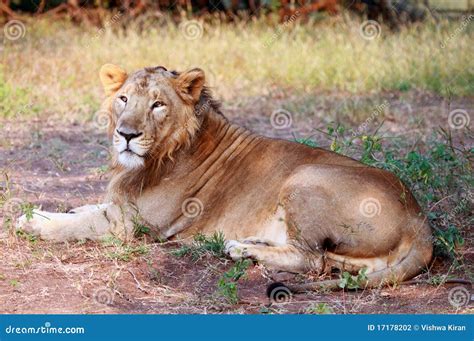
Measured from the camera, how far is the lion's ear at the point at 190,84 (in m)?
5.41

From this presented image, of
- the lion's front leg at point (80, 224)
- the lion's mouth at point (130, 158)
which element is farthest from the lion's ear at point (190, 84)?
the lion's front leg at point (80, 224)

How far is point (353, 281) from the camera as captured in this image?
4629 mm

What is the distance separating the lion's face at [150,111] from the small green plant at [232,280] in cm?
86

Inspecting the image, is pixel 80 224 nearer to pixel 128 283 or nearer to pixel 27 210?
pixel 27 210

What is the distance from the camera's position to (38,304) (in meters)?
4.30

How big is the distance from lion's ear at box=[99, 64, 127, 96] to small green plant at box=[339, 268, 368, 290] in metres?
1.76

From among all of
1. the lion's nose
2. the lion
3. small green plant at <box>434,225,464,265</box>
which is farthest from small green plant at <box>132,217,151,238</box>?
small green plant at <box>434,225,464,265</box>

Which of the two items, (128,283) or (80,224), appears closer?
A: (128,283)

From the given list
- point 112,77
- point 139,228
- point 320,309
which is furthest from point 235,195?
point 320,309

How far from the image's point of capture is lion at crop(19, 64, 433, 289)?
4.87 metres

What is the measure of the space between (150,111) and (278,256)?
1.09m

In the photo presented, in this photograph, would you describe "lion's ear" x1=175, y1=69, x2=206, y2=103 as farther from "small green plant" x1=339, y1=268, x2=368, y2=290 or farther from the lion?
"small green plant" x1=339, y1=268, x2=368, y2=290

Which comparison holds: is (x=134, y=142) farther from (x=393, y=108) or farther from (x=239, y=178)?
(x=393, y=108)

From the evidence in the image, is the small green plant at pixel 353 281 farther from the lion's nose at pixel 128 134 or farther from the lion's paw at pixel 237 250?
the lion's nose at pixel 128 134
